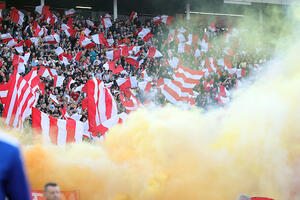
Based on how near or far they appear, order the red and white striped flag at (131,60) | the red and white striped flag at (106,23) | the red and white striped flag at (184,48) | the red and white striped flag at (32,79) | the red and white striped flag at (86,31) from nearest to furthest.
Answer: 1. the red and white striped flag at (32,79)
2. the red and white striped flag at (131,60)
3. the red and white striped flag at (86,31)
4. the red and white striped flag at (184,48)
5. the red and white striped flag at (106,23)

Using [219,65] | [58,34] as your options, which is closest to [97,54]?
[58,34]

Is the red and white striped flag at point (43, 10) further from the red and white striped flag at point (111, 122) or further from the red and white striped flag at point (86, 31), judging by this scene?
the red and white striped flag at point (111, 122)

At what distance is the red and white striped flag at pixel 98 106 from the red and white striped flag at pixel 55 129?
0.54m

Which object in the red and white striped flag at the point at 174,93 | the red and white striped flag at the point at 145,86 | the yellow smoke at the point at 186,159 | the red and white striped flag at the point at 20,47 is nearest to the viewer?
the yellow smoke at the point at 186,159

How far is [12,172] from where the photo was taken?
5.73ft

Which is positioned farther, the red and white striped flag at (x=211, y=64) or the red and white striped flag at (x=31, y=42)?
the red and white striped flag at (x=211, y=64)

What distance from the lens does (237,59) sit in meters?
19.2

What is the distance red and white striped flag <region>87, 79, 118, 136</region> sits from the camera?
32.0 feet

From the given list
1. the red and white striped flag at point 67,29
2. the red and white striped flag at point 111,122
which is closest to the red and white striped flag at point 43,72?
the red and white striped flag at point 67,29

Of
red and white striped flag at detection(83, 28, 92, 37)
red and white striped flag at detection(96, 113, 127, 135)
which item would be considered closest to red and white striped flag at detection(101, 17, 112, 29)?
red and white striped flag at detection(83, 28, 92, 37)

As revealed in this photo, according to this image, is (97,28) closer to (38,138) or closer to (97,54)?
(97,54)

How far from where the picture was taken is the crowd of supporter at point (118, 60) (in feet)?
45.4

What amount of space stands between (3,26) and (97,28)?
12.8 feet

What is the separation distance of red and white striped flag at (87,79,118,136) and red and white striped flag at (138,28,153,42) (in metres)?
9.61
